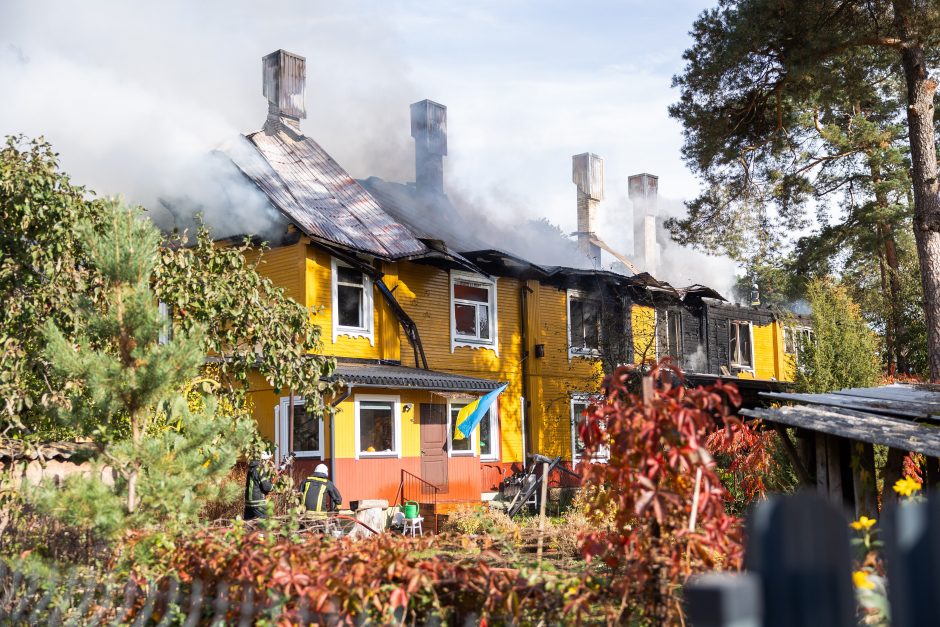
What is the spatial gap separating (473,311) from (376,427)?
5.36 metres

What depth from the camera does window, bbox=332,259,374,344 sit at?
22281 mm

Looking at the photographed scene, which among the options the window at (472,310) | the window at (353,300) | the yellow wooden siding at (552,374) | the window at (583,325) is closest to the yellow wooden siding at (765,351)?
the window at (583,325)

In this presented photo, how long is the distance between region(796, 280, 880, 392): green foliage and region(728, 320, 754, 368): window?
14.6m

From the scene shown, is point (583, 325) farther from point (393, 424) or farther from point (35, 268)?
point (35, 268)

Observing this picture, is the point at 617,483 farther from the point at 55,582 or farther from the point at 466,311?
the point at 466,311

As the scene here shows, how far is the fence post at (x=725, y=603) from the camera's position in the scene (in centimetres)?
156

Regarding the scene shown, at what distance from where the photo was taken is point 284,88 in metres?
27.2

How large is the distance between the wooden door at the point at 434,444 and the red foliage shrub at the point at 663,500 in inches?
717

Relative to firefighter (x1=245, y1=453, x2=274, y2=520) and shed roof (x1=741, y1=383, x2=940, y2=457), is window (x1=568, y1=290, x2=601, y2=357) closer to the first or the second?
firefighter (x1=245, y1=453, x2=274, y2=520)

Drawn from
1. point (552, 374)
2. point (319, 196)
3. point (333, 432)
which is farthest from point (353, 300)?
point (552, 374)

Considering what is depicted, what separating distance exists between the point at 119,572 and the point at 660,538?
4.05 metres

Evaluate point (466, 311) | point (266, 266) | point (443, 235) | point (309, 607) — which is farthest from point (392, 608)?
point (443, 235)

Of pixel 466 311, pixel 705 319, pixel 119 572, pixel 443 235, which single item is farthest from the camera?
pixel 705 319

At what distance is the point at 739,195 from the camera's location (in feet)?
71.6
